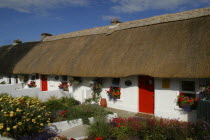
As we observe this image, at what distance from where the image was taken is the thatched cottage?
7.20 metres

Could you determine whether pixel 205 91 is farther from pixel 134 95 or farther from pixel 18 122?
pixel 18 122

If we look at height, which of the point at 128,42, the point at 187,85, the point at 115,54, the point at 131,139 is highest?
the point at 128,42

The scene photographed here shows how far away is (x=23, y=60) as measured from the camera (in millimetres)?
15578

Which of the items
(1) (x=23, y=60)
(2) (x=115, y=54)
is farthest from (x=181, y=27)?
(1) (x=23, y=60)

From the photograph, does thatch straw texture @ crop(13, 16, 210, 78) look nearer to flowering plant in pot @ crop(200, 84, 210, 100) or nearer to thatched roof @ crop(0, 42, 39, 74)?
flowering plant in pot @ crop(200, 84, 210, 100)

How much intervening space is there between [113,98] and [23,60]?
33.7 feet

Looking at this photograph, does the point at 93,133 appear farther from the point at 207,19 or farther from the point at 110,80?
the point at 207,19

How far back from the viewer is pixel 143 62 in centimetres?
810

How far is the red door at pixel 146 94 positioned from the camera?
8.66 m

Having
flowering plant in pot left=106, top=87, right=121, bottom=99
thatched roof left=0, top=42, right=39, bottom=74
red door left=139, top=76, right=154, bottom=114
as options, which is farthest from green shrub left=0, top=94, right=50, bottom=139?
thatched roof left=0, top=42, right=39, bottom=74

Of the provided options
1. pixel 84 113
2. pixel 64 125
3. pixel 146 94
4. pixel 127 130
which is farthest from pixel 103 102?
pixel 127 130

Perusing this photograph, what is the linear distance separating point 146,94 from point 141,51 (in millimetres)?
2289

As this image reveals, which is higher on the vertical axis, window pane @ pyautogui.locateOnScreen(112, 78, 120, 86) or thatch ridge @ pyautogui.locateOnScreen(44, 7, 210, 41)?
thatch ridge @ pyautogui.locateOnScreen(44, 7, 210, 41)

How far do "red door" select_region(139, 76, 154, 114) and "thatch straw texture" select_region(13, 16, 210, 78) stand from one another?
1.08m
